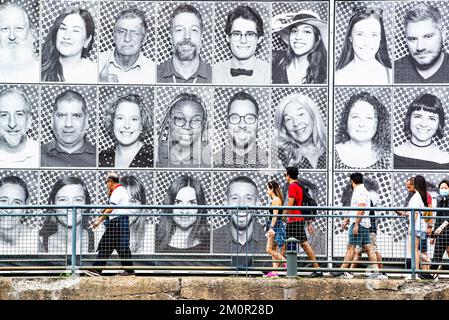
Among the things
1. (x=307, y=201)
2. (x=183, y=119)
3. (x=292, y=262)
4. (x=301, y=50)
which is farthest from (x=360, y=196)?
(x=183, y=119)

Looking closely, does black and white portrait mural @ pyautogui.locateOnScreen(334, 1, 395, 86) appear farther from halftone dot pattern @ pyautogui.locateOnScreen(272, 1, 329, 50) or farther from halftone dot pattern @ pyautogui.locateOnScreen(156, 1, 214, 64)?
halftone dot pattern @ pyautogui.locateOnScreen(156, 1, 214, 64)

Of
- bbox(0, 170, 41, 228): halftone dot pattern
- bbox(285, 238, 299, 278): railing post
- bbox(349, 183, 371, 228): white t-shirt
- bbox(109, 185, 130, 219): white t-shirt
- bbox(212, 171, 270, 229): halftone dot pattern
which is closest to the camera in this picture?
bbox(285, 238, 299, 278): railing post

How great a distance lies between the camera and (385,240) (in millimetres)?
23047

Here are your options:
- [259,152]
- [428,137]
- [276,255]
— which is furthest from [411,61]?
[276,255]

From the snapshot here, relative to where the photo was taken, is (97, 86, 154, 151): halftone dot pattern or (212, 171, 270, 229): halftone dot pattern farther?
(97, 86, 154, 151): halftone dot pattern

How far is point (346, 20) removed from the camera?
2622 cm

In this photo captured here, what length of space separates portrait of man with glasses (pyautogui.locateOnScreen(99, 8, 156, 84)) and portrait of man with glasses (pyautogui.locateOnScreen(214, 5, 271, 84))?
1289 mm

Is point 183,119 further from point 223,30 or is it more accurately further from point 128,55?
point 223,30

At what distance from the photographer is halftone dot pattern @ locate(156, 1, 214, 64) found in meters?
26.3

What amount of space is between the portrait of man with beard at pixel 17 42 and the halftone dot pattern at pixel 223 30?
10.6 feet

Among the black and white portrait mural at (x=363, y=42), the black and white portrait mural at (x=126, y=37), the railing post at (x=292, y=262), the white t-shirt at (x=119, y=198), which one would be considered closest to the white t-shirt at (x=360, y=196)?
the railing post at (x=292, y=262)

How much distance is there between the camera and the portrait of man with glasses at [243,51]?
26219 millimetres

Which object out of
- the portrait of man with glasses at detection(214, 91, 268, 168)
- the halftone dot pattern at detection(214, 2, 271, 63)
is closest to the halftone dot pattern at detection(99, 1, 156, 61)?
the halftone dot pattern at detection(214, 2, 271, 63)
